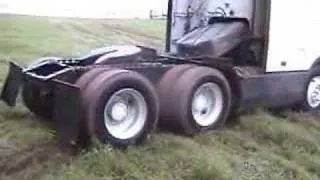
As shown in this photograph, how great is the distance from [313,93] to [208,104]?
2180 millimetres

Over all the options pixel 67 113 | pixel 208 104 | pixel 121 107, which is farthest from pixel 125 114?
pixel 208 104

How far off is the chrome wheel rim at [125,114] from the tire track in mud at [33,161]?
594 millimetres

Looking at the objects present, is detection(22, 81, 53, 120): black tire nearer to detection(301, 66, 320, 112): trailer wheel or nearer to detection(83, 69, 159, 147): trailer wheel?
detection(83, 69, 159, 147): trailer wheel

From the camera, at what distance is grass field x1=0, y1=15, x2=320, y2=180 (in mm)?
5293

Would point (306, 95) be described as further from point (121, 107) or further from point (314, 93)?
point (121, 107)

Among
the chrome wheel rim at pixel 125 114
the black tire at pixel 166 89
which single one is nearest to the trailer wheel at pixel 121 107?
the chrome wheel rim at pixel 125 114

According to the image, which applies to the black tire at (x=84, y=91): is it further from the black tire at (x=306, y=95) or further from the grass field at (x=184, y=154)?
the black tire at (x=306, y=95)

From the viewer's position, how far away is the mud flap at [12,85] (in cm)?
694

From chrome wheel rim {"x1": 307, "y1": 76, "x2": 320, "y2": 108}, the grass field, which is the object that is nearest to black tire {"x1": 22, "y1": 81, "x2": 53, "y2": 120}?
the grass field

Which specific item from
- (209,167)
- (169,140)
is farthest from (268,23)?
(209,167)

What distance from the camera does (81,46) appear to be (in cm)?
1196

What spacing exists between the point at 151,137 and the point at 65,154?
1.00 m

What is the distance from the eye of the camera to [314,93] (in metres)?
8.36

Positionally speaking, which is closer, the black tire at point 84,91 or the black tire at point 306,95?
the black tire at point 84,91
